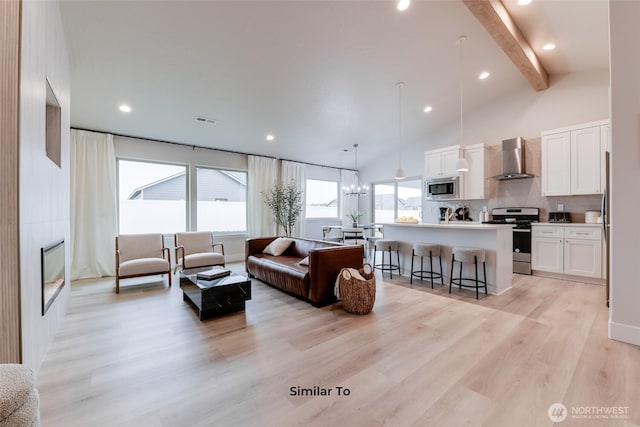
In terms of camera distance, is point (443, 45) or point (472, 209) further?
point (472, 209)

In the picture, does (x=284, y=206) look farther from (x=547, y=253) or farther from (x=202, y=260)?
(x=547, y=253)

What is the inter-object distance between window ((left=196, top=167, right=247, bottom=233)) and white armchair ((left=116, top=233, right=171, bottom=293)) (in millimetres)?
1439

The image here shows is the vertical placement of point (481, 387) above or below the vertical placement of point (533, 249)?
below

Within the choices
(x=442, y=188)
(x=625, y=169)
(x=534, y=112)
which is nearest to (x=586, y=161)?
(x=534, y=112)

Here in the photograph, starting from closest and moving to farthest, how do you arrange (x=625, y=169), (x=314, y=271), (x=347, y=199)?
1. (x=625, y=169)
2. (x=314, y=271)
3. (x=347, y=199)

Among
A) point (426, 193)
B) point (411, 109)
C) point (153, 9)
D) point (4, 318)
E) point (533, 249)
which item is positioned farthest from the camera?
point (426, 193)

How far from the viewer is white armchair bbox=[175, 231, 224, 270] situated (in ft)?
14.0

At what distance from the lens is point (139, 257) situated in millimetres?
4262

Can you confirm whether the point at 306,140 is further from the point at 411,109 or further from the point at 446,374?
the point at 446,374

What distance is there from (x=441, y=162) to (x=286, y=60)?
4.14 meters

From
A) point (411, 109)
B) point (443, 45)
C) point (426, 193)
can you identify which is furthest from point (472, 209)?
point (443, 45)

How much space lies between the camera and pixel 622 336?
7.51 feet

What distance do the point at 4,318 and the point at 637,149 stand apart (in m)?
4.69

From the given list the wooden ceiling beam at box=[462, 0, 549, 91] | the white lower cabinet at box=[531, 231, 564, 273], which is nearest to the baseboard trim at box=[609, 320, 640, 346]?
the white lower cabinet at box=[531, 231, 564, 273]
